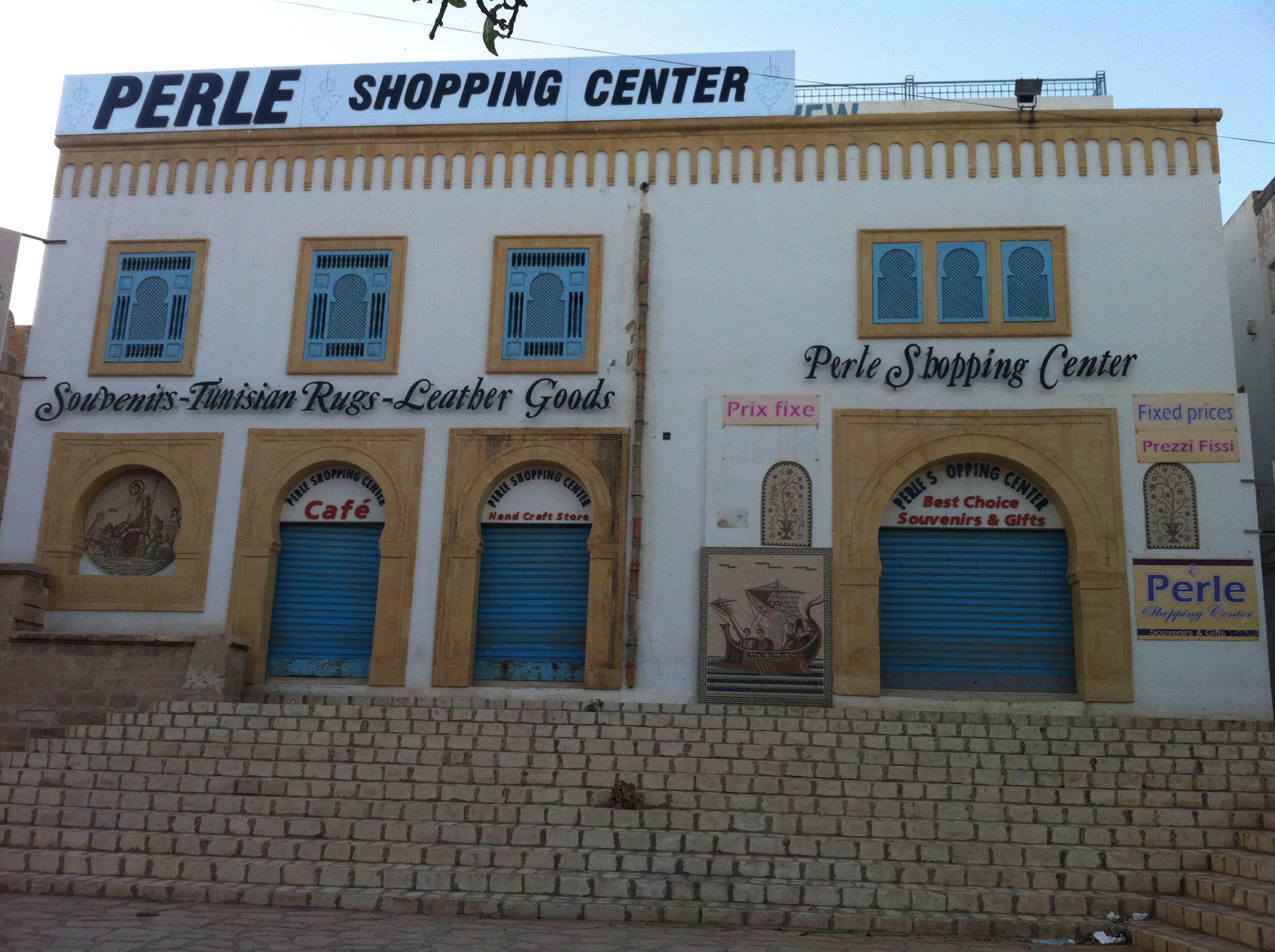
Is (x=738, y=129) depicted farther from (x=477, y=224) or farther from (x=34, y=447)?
(x=34, y=447)

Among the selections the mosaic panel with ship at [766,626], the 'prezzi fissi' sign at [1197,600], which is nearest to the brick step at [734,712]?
the mosaic panel with ship at [766,626]

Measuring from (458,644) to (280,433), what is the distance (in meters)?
3.96

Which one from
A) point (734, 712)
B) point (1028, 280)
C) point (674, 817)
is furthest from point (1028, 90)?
point (674, 817)

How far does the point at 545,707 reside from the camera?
47.3 ft

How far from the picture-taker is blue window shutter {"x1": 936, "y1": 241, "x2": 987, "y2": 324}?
16.1m

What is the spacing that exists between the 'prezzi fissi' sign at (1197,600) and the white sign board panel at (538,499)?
722 cm

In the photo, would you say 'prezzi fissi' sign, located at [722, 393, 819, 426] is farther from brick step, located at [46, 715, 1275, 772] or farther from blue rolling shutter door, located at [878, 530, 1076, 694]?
brick step, located at [46, 715, 1275, 772]

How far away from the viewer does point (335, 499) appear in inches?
654

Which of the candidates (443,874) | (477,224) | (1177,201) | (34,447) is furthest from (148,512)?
(1177,201)

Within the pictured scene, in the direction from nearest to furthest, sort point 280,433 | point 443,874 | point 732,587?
point 443,874
point 732,587
point 280,433

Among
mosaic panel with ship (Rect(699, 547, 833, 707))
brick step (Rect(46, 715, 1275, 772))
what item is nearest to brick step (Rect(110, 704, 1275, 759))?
brick step (Rect(46, 715, 1275, 772))

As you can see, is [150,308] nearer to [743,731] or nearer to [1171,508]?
→ [743,731]

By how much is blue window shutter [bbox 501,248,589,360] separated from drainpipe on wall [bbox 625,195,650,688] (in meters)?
0.78

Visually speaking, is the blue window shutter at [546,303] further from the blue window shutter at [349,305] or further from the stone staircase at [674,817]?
the stone staircase at [674,817]
